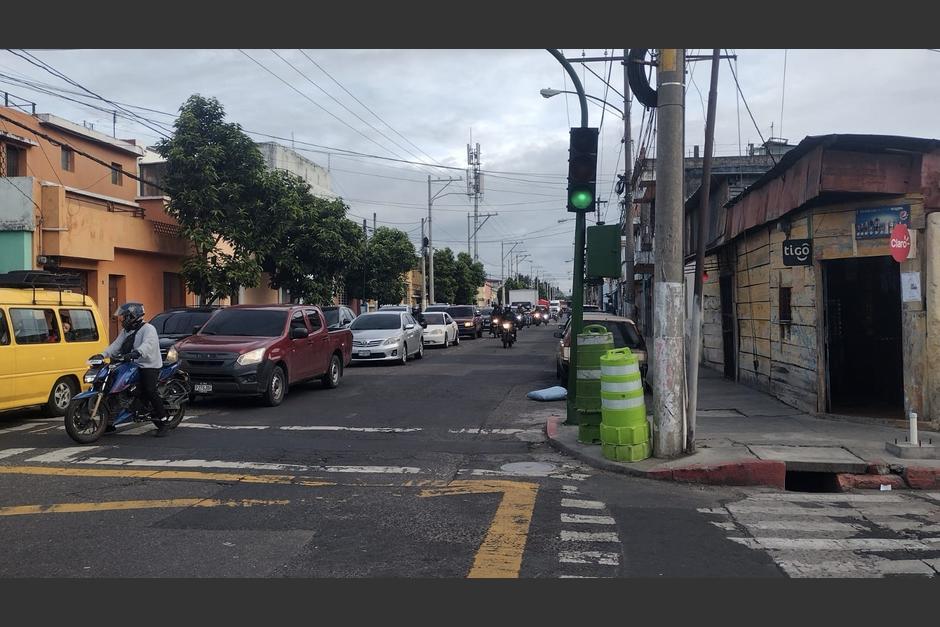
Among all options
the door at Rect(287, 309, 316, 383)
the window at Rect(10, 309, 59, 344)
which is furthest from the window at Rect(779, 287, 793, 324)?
the window at Rect(10, 309, 59, 344)

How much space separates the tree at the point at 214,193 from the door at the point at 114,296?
1977 mm

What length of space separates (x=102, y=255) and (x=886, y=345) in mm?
20345

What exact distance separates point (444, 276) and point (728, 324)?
4769 cm

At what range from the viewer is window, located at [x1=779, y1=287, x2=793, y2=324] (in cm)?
1239

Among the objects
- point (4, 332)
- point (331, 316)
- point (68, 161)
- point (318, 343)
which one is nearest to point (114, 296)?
point (68, 161)

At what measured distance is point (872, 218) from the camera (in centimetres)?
1034

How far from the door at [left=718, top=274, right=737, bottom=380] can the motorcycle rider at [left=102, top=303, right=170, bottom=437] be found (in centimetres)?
1188

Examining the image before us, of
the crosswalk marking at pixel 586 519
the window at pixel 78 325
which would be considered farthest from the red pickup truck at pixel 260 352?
the crosswalk marking at pixel 586 519

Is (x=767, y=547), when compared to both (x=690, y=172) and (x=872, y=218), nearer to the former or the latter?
(x=872, y=218)

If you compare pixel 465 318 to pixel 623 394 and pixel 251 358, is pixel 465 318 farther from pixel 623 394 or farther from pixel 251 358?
pixel 623 394

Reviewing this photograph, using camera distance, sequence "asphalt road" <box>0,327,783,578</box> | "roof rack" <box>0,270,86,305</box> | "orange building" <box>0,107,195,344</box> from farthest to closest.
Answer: "orange building" <box>0,107,195,344</box> < "roof rack" <box>0,270,86,305</box> < "asphalt road" <box>0,327,783,578</box>

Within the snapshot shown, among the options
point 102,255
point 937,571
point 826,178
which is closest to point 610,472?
point 937,571

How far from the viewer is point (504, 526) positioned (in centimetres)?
601

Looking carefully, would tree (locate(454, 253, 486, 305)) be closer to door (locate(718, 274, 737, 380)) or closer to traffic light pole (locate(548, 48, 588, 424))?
door (locate(718, 274, 737, 380))
